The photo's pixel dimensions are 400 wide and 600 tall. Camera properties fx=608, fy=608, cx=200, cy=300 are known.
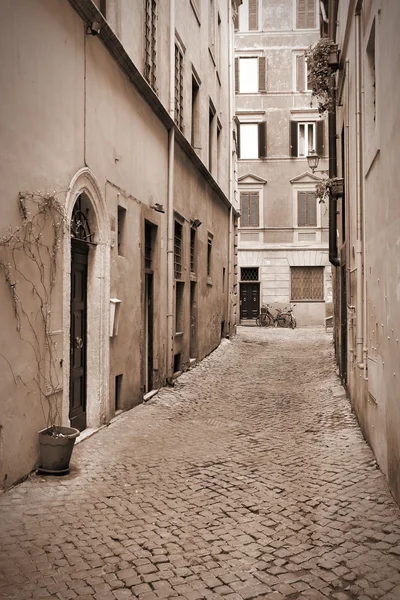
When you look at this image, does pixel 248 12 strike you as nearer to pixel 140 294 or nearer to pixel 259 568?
pixel 140 294

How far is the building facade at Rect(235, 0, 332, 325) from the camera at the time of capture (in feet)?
97.4

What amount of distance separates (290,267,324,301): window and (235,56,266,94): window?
30.4 feet

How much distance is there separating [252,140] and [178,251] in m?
19.2

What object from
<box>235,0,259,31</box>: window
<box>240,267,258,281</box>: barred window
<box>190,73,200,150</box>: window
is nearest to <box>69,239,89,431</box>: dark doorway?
<box>190,73,200,150</box>: window

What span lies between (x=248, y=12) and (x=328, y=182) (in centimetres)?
2300

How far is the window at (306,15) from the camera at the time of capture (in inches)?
1176

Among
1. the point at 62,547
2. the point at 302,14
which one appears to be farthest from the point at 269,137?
the point at 62,547

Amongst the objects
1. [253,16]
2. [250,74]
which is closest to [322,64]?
[250,74]

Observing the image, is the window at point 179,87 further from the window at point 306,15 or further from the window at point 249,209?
the window at point 306,15

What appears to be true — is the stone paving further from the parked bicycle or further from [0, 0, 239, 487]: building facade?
the parked bicycle

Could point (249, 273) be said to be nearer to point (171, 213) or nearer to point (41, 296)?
point (171, 213)

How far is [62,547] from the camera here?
415cm

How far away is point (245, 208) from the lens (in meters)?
30.4

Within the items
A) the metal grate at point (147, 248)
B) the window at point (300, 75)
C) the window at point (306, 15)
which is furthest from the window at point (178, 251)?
the window at point (306, 15)
